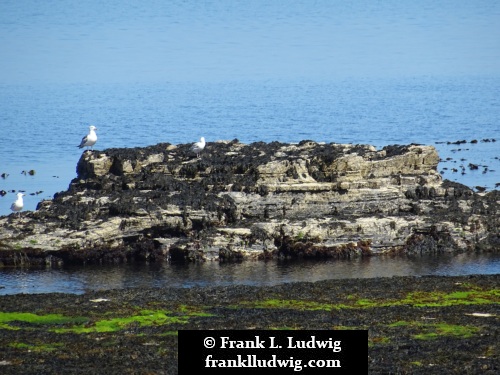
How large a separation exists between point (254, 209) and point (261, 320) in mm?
19149

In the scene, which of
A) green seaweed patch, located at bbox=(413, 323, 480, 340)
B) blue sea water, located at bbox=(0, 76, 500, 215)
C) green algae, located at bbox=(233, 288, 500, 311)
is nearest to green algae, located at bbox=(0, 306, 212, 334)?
green algae, located at bbox=(233, 288, 500, 311)

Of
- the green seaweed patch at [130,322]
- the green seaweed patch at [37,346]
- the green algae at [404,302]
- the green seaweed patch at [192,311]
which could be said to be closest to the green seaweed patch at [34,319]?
the green seaweed patch at [130,322]

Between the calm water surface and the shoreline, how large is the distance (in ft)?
13.7

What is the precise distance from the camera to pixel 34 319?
37625mm

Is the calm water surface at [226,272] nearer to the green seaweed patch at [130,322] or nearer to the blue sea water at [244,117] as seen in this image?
the green seaweed patch at [130,322]

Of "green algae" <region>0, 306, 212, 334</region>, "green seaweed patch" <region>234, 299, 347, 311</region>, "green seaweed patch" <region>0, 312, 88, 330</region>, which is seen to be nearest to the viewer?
"green algae" <region>0, 306, 212, 334</region>

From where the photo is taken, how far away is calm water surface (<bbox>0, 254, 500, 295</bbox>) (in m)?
47.9

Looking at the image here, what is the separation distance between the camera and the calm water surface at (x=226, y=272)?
4794 cm

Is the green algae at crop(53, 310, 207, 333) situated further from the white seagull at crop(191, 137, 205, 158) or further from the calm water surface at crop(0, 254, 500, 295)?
the white seagull at crop(191, 137, 205, 158)

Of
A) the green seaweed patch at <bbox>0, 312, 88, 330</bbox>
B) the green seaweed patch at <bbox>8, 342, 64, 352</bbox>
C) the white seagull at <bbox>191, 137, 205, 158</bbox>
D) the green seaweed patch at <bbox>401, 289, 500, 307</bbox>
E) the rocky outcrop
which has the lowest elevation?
the green seaweed patch at <bbox>0, 312, 88, 330</bbox>

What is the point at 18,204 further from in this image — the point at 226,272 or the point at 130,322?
the point at 130,322

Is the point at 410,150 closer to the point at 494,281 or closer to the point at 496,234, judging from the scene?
the point at 496,234

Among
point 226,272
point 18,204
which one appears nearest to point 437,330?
point 226,272

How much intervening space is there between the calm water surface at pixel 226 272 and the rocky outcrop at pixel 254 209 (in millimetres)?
1255
